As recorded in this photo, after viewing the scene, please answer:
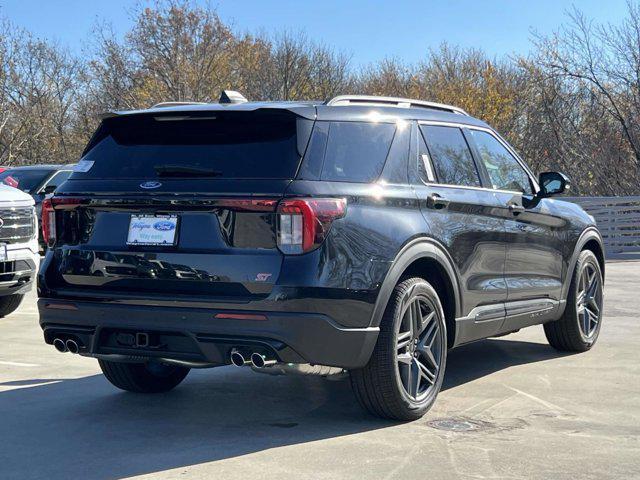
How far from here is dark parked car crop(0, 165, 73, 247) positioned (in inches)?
696

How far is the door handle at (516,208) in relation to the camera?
671cm

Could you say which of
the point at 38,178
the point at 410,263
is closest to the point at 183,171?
the point at 410,263

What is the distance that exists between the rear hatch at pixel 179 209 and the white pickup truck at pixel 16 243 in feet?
12.8

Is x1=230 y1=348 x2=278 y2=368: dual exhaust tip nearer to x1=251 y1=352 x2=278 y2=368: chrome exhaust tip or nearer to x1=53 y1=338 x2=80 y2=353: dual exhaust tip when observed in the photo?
x1=251 y1=352 x2=278 y2=368: chrome exhaust tip

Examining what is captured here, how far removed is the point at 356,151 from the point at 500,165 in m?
1.94

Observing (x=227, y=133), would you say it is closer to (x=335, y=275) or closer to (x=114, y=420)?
(x=335, y=275)

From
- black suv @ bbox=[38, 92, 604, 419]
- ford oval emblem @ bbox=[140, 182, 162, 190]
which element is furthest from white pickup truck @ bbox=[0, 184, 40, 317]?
ford oval emblem @ bbox=[140, 182, 162, 190]

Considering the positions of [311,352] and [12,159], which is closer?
[311,352]

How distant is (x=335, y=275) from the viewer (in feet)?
15.9

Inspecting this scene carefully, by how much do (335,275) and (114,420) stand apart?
1663mm

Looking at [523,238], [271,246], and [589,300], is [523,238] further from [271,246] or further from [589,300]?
[271,246]

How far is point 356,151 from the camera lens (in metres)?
5.31

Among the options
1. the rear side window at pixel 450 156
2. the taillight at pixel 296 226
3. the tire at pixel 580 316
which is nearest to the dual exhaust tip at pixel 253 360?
the taillight at pixel 296 226

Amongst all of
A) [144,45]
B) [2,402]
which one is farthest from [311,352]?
[144,45]
